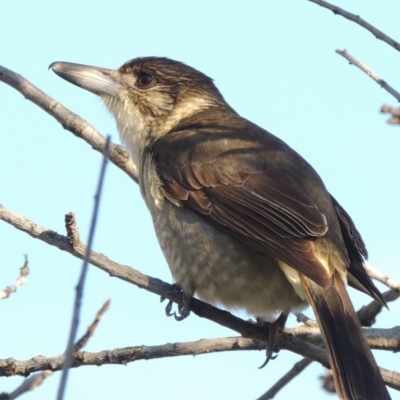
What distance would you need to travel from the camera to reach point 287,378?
4.92 m

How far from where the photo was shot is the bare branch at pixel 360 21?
4109mm

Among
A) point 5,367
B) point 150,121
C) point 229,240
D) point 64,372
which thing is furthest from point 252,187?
point 64,372

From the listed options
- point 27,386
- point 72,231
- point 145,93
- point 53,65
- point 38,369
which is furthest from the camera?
point 145,93

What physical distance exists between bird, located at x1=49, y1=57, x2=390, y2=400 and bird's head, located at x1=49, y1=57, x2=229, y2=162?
145 mm

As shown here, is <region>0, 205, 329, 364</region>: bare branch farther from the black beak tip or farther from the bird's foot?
the black beak tip

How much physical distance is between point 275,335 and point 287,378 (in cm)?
33

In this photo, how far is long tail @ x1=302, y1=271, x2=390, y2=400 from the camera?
13.9ft

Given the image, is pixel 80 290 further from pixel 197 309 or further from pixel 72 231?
pixel 197 309

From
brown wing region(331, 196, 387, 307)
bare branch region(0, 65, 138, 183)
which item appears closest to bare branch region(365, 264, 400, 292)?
brown wing region(331, 196, 387, 307)

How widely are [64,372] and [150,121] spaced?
4.04 meters

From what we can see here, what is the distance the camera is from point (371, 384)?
423 cm

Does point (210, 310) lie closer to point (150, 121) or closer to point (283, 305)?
point (283, 305)

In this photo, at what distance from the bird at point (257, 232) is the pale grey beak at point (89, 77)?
55 cm

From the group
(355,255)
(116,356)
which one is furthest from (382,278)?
(116,356)
